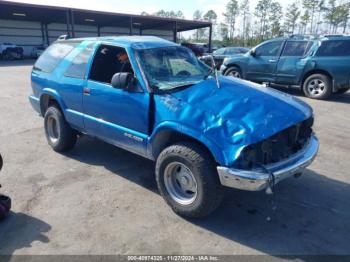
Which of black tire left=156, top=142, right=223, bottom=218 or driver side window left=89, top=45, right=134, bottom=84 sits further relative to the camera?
driver side window left=89, top=45, right=134, bottom=84

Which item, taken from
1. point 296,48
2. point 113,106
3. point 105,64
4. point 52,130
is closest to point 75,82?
point 105,64

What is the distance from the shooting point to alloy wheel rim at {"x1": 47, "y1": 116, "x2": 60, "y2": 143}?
17.5ft

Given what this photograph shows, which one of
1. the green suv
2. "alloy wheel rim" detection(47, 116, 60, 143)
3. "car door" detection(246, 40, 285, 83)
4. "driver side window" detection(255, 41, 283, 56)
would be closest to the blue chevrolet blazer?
"alloy wheel rim" detection(47, 116, 60, 143)

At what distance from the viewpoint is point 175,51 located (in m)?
4.51

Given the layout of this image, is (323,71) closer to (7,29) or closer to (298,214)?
(298,214)

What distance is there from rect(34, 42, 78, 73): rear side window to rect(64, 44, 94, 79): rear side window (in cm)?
37

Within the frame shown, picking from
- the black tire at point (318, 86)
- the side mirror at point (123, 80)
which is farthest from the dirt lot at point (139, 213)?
the black tire at point (318, 86)

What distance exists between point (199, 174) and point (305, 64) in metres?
8.26

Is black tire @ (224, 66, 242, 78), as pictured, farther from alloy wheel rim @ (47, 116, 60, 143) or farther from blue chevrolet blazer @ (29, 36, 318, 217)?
alloy wheel rim @ (47, 116, 60, 143)

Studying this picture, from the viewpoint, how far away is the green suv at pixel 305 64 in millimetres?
9469

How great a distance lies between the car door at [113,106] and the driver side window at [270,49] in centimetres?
781

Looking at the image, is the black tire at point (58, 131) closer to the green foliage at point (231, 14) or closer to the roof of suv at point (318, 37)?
the roof of suv at point (318, 37)

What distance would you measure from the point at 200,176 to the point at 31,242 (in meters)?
1.79

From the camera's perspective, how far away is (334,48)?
9.65 m
